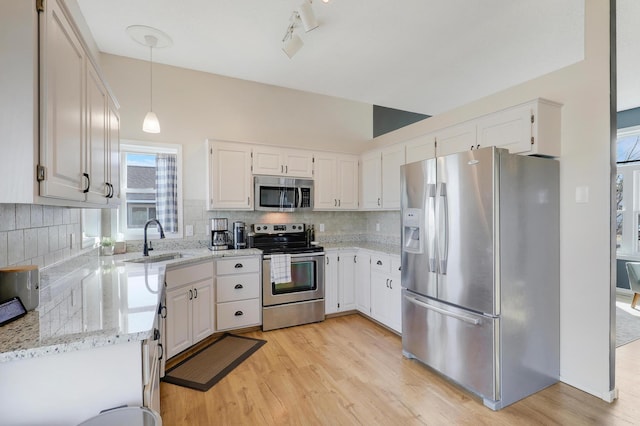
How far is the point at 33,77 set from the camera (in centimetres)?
105

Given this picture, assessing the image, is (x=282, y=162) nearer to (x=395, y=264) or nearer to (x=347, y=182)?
(x=347, y=182)

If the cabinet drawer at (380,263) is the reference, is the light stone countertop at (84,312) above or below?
above

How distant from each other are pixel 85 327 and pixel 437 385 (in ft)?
7.84

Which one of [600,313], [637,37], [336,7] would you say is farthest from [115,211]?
[637,37]

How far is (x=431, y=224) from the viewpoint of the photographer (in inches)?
99.2

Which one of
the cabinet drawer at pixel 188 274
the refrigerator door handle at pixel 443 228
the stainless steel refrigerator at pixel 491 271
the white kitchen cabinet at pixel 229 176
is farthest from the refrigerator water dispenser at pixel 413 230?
the cabinet drawer at pixel 188 274

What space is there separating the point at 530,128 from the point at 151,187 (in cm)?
380

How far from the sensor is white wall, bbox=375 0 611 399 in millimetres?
2186

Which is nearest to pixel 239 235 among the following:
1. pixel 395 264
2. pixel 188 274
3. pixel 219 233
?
pixel 219 233

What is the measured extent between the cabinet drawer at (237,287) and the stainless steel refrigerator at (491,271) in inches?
71.0

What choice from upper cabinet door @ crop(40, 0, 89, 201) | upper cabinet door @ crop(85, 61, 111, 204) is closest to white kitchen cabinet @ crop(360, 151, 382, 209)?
upper cabinet door @ crop(85, 61, 111, 204)

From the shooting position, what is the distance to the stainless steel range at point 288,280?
345cm

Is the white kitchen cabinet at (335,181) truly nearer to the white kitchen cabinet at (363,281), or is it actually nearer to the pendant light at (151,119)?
the white kitchen cabinet at (363,281)

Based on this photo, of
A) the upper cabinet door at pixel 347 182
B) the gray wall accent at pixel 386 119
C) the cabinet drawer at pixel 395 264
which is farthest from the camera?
the gray wall accent at pixel 386 119
